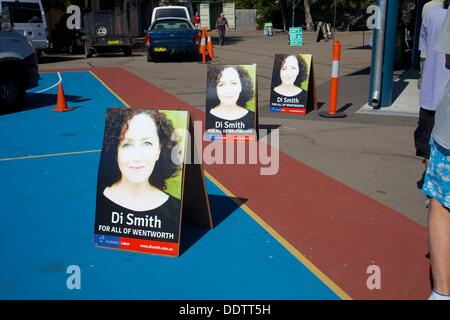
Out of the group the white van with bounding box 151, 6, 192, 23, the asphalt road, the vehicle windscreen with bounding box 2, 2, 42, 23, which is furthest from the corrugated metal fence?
the asphalt road

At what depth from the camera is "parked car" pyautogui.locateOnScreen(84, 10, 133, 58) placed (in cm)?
2200

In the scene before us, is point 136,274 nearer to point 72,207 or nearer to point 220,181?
point 72,207

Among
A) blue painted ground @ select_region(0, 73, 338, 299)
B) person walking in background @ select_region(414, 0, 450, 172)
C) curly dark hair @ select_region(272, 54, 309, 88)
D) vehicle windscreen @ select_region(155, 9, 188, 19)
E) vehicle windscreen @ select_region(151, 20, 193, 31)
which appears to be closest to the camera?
blue painted ground @ select_region(0, 73, 338, 299)

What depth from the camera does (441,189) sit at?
2.82 metres

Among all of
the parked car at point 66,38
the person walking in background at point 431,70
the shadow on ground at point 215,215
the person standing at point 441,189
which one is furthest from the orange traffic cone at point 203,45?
the person standing at point 441,189

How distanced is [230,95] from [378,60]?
3.97m

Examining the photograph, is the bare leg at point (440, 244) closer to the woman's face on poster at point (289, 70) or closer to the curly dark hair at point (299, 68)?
the curly dark hair at point (299, 68)

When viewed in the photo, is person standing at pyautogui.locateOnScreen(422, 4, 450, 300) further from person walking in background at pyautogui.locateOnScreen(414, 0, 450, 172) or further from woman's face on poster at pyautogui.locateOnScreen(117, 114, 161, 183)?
woman's face on poster at pyautogui.locateOnScreen(117, 114, 161, 183)

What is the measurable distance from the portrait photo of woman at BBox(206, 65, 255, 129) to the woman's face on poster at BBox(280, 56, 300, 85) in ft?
6.56

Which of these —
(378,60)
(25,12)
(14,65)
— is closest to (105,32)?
(25,12)

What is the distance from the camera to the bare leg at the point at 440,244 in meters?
2.89

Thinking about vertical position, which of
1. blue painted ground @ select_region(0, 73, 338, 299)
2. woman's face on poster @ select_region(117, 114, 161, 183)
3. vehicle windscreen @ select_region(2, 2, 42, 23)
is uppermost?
vehicle windscreen @ select_region(2, 2, 42, 23)

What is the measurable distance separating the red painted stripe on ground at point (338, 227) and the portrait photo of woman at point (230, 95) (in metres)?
1.14
